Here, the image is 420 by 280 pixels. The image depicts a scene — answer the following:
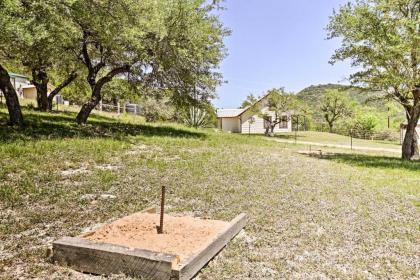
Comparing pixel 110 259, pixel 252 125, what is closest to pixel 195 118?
pixel 252 125

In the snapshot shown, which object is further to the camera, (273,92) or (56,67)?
(273,92)

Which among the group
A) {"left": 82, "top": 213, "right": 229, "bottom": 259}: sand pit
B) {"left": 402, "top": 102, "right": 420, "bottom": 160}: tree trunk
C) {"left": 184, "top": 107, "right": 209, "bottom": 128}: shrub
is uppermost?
{"left": 184, "top": 107, "right": 209, "bottom": 128}: shrub

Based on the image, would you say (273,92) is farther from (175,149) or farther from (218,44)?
(175,149)

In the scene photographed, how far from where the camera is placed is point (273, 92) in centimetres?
4269

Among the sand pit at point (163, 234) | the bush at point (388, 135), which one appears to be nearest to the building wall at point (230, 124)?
the bush at point (388, 135)

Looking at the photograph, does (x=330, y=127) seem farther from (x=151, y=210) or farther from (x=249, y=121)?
(x=151, y=210)

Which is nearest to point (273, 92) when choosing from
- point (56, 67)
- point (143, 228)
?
point (56, 67)

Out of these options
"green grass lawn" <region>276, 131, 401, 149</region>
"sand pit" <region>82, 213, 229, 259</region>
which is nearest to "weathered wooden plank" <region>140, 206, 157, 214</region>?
"sand pit" <region>82, 213, 229, 259</region>

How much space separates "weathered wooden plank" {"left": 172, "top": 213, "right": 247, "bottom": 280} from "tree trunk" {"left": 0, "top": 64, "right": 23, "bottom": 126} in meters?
11.9

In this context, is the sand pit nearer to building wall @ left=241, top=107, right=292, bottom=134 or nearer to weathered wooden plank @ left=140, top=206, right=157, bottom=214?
weathered wooden plank @ left=140, top=206, right=157, bottom=214

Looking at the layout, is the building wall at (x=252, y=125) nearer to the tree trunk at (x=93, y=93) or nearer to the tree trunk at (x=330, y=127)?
the tree trunk at (x=330, y=127)

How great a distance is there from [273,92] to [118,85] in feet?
69.8

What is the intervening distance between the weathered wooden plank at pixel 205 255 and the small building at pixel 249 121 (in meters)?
39.5

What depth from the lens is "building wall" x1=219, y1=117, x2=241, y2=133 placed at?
174ft
